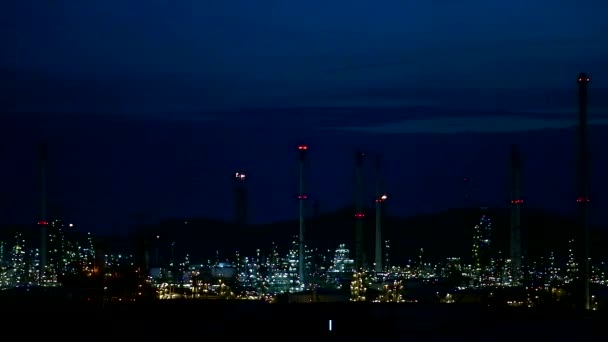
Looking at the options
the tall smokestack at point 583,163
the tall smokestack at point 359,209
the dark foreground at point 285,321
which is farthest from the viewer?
the tall smokestack at point 359,209

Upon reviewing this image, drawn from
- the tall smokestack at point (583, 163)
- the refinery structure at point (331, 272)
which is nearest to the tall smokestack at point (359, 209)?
the refinery structure at point (331, 272)

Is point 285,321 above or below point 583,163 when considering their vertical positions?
below

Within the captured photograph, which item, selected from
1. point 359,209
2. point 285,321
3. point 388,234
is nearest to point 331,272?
point 359,209

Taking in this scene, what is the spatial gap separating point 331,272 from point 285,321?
42212 mm

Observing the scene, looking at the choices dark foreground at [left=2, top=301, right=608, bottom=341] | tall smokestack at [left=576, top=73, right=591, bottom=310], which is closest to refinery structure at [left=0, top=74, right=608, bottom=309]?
tall smokestack at [left=576, top=73, right=591, bottom=310]

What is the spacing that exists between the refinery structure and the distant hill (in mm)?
4045

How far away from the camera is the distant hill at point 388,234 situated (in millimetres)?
71938

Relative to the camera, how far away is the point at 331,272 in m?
60.2

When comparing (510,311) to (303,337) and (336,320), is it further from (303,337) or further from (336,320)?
(303,337)

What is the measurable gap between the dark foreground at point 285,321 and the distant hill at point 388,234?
146 feet

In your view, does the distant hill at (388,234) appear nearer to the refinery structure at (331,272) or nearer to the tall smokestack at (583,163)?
the refinery structure at (331,272)

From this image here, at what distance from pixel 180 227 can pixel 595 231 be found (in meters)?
33.1

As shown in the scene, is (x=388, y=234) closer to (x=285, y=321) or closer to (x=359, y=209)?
(x=359, y=209)

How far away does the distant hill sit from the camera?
71938 mm
